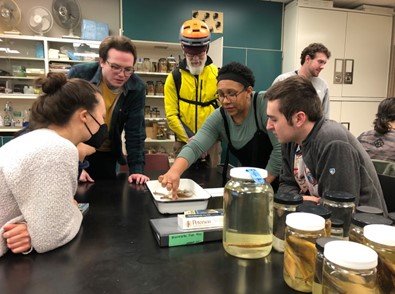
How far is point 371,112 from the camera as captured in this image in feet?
16.5

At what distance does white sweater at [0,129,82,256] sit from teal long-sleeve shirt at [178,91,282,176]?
720mm

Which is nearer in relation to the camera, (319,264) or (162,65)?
(319,264)

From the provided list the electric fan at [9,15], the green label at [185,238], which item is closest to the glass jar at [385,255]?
the green label at [185,238]

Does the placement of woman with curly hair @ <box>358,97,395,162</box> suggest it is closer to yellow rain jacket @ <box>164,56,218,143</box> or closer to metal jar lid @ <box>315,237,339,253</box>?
yellow rain jacket @ <box>164,56,218,143</box>

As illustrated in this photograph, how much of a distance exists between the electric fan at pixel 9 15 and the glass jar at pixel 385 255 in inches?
175

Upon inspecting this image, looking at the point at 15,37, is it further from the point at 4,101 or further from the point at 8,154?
the point at 8,154

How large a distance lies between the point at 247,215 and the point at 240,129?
888 millimetres

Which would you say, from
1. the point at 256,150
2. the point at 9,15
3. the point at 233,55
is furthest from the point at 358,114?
the point at 9,15

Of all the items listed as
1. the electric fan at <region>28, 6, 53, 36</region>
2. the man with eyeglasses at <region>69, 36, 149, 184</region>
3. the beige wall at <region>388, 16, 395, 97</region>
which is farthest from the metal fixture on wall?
the electric fan at <region>28, 6, 53, 36</region>

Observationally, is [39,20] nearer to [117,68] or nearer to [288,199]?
[117,68]

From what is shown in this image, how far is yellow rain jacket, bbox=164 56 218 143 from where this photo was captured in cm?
252

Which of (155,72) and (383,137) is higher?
(155,72)

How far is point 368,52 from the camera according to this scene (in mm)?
4879

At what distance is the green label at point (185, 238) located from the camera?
2.98ft
